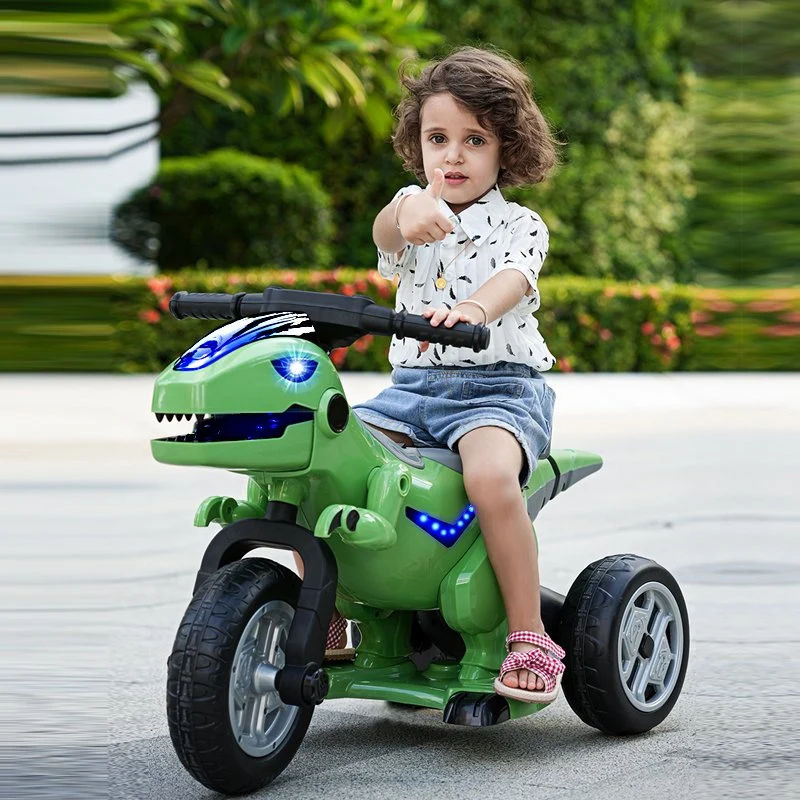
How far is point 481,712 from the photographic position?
3215 millimetres

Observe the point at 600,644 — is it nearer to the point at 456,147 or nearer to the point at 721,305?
the point at 456,147

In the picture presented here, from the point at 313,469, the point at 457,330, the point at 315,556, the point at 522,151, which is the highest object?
the point at 522,151

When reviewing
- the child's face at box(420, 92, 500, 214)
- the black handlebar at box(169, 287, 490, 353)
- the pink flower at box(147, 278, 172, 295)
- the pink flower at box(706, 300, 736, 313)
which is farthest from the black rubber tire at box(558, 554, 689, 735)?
the pink flower at box(706, 300, 736, 313)

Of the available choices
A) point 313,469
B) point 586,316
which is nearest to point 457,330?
point 313,469

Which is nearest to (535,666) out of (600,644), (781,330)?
(600,644)

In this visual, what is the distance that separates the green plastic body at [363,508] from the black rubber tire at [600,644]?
0.18m

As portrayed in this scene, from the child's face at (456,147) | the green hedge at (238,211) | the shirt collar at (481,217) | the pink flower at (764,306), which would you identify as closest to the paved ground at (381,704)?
the shirt collar at (481,217)

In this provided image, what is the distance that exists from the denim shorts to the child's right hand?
420mm

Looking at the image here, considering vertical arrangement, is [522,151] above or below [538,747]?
above

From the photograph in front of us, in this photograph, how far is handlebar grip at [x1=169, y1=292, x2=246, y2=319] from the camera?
3.19m

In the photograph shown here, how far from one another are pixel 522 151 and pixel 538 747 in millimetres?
1612

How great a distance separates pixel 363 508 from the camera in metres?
3.06

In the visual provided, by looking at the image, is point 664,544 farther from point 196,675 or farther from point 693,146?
point 693,146

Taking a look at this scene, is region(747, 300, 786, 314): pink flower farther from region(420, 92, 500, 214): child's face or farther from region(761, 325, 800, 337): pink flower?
region(420, 92, 500, 214): child's face
